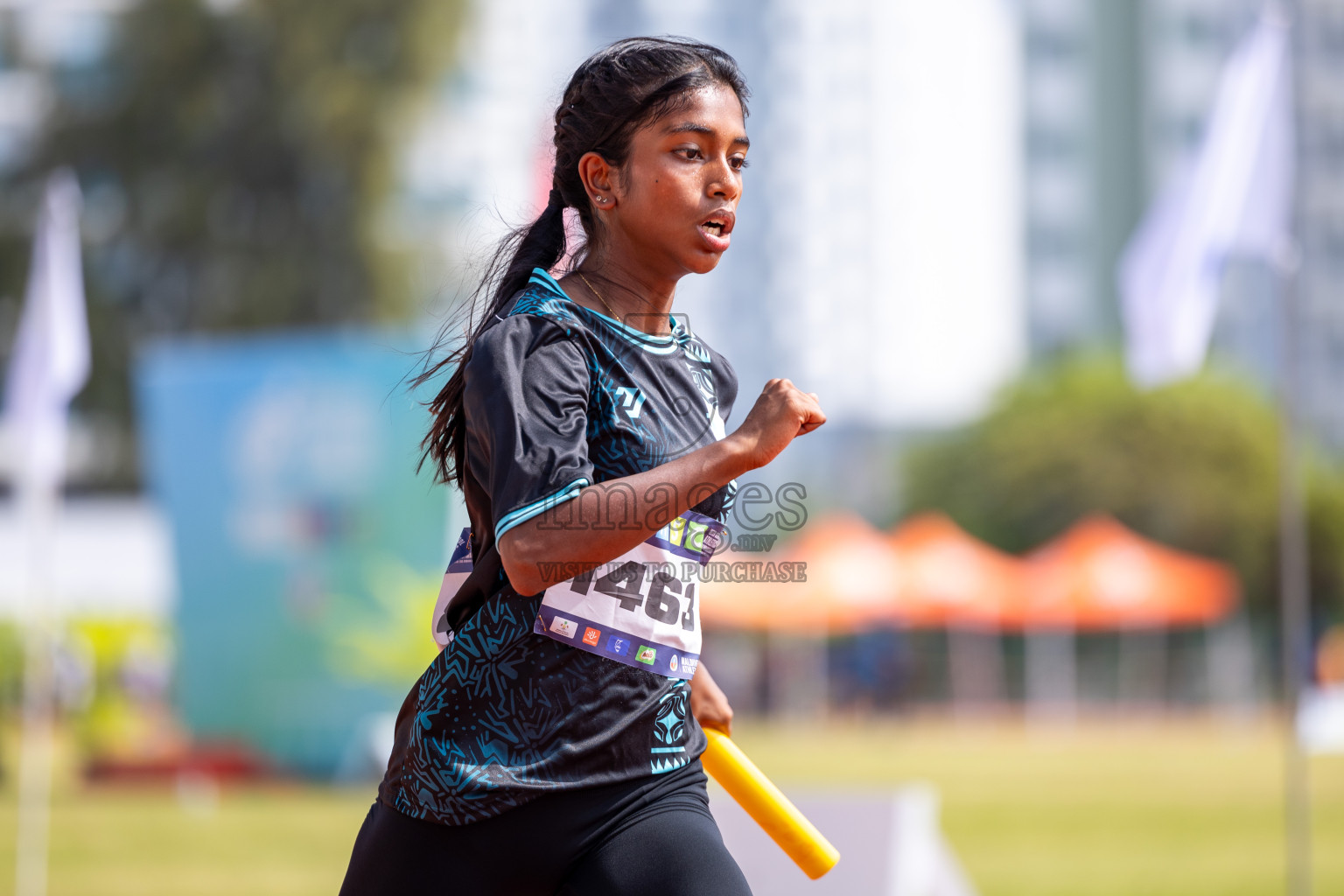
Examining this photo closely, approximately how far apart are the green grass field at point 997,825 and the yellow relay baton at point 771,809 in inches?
246

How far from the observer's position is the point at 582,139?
220 cm

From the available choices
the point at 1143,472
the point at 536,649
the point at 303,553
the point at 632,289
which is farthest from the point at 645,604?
the point at 1143,472

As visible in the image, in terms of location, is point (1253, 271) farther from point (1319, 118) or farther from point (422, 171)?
point (422, 171)

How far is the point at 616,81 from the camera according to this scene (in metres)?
2.15

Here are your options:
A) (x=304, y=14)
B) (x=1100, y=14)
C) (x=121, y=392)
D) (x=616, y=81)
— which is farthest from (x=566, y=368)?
(x=1100, y=14)

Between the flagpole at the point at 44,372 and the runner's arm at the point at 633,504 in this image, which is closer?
→ the runner's arm at the point at 633,504

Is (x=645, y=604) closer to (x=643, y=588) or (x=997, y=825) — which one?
(x=643, y=588)

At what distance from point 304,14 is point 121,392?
808 cm

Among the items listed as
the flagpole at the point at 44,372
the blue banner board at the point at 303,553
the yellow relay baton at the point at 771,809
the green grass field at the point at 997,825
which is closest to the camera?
the yellow relay baton at the point at 771,809

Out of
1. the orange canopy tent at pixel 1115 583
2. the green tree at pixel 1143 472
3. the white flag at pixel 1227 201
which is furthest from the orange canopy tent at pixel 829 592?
the white flag at pixel 1227 201

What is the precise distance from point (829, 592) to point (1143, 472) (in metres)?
15.7

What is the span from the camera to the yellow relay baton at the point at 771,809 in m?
2.27

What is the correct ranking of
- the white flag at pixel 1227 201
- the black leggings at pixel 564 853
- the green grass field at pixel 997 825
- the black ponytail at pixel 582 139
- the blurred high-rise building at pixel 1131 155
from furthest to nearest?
the blurred high-rise building at pixel 1131 155 < the green grass field at pixel 997 825 < the white flag at pixel 1227 201 < the black ponytail at pixel 582 139 < the black leggings at pixel 564 853

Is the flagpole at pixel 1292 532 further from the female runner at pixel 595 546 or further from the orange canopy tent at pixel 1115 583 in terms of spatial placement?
the orange canopy tent at pixel 1115 583
